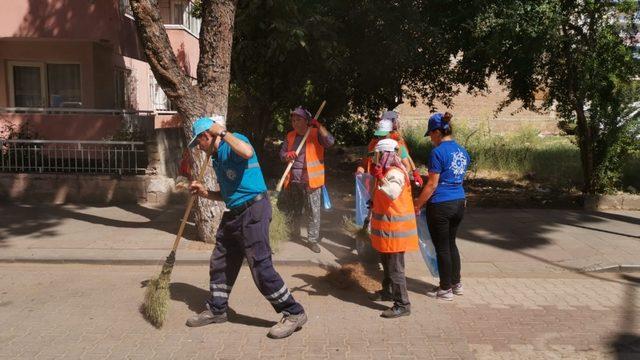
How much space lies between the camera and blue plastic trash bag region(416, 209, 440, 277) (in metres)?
6.02

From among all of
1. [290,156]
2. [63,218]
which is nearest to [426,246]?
[290,156]

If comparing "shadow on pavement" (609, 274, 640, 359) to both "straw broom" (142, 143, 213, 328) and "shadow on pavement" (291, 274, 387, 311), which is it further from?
"straw broom" (142, 143, 213, 328)

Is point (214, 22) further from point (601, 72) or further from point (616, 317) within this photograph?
point (601, 72)

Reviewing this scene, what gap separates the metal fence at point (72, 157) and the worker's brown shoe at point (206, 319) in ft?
18.9

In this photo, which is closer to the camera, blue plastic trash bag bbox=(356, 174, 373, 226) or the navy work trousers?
the navy work trousers

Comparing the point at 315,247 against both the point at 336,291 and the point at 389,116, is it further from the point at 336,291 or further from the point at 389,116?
the point at 389,116

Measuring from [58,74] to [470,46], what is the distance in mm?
9440

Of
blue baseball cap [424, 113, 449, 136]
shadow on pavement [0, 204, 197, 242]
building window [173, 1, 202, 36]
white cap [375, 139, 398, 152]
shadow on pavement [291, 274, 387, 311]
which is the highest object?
building window [173, 1, 202, 36]

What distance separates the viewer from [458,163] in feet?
17.4

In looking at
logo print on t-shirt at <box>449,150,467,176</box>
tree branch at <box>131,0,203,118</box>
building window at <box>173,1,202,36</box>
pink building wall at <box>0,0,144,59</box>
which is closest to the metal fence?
pink building wall at <box>0,0,144,59</box>

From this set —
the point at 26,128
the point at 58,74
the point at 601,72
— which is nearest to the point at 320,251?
the point at 601,72

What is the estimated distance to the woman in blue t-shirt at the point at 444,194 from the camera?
5.25 meters

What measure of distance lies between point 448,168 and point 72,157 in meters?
7.46

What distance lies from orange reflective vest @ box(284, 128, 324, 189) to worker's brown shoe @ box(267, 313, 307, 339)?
252 cm
